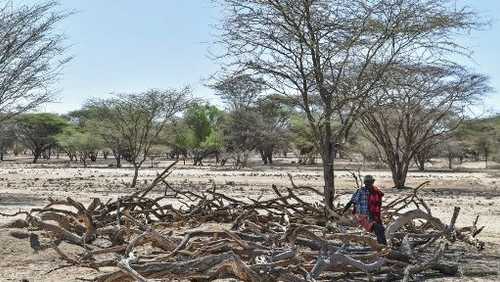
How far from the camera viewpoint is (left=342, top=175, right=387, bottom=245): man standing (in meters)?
8.36

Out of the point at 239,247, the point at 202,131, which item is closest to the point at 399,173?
the point at 239,247

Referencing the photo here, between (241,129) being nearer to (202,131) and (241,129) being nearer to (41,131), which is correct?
(202,131)

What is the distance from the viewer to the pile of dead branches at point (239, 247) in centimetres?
623

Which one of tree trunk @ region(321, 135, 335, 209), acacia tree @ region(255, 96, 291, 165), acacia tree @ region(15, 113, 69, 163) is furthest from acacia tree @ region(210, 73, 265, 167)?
tree trunk @ region(321, 135, 335, 209)

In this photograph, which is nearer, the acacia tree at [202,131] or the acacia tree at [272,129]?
the acacia tree at [272,129]

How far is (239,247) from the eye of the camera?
7.65 metres

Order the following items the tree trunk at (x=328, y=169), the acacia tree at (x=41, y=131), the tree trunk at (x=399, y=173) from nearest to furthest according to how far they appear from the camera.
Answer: the tree trunk at (x=328, y=169) → the tree trunk at (x=399, y=173) → the acacia tree at (x=41, y=131)

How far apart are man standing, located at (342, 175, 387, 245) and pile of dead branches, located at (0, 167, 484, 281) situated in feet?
0.55

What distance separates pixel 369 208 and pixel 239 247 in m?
1.93

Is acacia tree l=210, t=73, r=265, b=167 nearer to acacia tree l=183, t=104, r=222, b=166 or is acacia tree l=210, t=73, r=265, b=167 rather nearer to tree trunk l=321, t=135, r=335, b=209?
acacia tree l=183, t=104, r=222, b=166

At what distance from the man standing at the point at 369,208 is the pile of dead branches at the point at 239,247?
0.17 meters

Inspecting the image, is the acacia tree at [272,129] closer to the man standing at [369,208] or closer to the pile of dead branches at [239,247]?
the pile of dead branches at [239,247]

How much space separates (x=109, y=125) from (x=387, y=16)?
35695 millimetres

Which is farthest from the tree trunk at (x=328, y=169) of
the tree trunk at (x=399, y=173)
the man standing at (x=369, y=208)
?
the tree trunk at (x=399, y=173)
